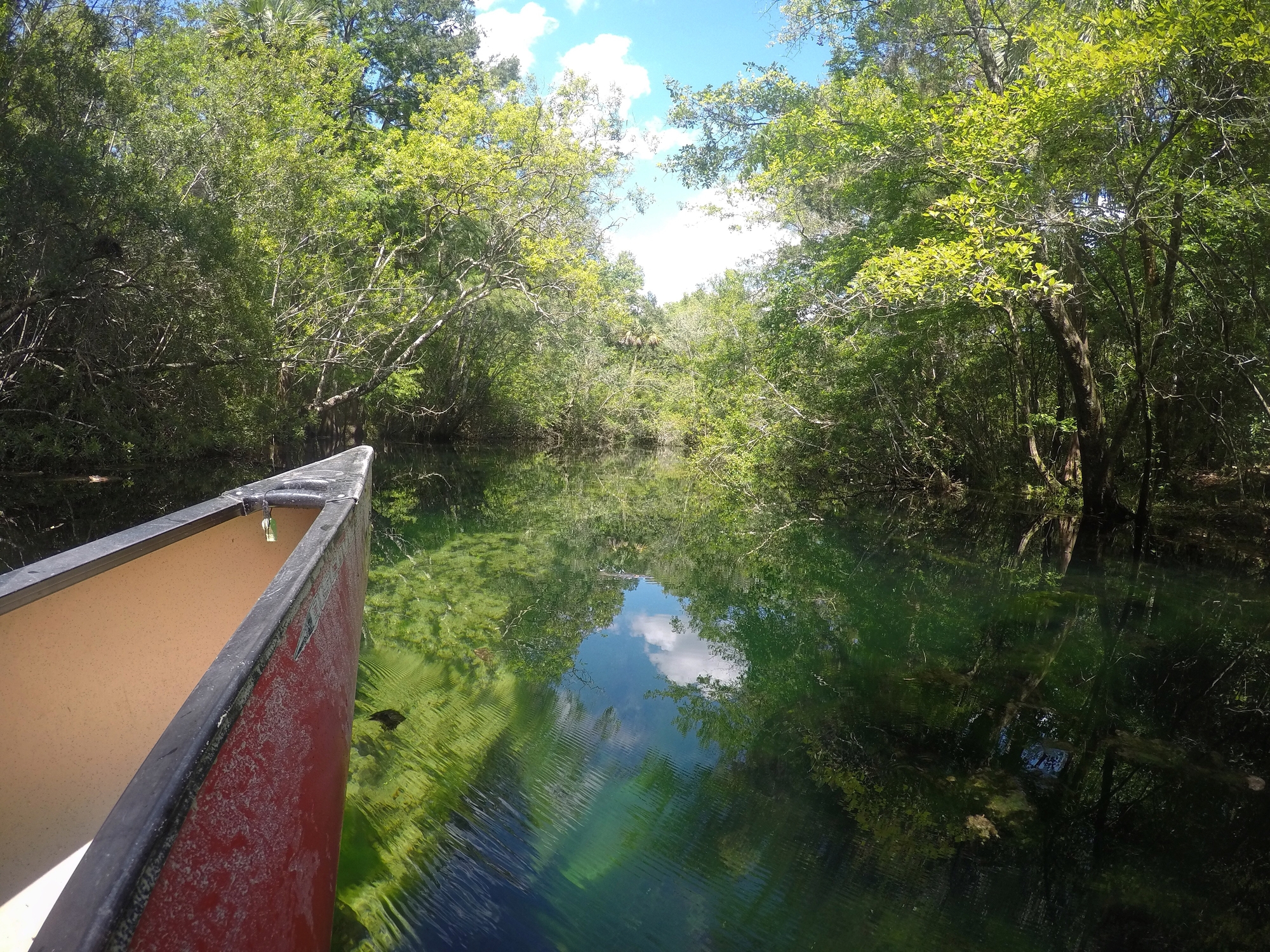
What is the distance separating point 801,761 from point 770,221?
42.4 feet

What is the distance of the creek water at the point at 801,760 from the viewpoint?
229 centimetres

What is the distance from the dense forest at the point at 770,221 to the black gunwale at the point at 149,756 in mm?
7289

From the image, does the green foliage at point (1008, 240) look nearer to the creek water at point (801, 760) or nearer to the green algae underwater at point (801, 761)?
the creek water at point (801, 760)

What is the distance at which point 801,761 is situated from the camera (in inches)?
133

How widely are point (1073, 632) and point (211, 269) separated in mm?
11214

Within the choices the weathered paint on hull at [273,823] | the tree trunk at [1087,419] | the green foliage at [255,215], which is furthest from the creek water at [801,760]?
the green foliage at [255,215]

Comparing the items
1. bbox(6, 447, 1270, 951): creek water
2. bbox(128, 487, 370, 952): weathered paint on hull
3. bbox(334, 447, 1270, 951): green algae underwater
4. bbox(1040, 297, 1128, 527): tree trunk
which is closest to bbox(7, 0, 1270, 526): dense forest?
bbox(1040, 297, 1128, 527): tree trunk

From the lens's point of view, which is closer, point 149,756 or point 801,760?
point 149,756

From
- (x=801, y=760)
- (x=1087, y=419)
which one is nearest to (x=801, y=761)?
(x=801, y=760)

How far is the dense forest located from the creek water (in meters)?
3.62

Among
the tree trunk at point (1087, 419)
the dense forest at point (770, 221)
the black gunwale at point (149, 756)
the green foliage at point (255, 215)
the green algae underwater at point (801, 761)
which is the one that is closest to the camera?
the black gunwale at point (149, 756)

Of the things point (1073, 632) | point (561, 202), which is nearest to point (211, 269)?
point (561, 202)

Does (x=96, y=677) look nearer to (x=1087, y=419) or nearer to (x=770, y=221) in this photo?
(x=1087, y=419)

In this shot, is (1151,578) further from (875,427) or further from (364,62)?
(364,62)
